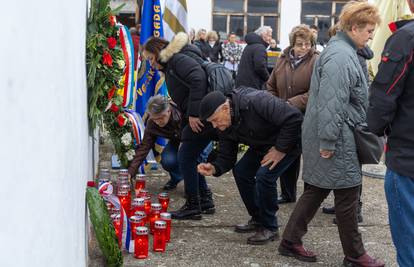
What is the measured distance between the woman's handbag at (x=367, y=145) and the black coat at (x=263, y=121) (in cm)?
49

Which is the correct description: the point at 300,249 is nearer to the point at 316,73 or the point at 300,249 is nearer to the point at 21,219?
the point at 316,73

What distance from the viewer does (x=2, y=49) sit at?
3.17 ft

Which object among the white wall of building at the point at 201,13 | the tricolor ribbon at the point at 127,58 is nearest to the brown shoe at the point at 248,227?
the tricolor ribbon at the point at 127,58

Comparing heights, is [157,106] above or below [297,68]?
below

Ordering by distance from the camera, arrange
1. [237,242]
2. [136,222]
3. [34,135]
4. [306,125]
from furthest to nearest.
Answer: [237,242] < [136,222] < [306,125] < [34,135]

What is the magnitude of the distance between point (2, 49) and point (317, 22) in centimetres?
1711

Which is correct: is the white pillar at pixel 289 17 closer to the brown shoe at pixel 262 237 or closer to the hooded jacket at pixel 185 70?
the hooded jacket at pixel 185 70

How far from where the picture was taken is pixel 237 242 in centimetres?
455

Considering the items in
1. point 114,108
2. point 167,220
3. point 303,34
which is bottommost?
point 167,220

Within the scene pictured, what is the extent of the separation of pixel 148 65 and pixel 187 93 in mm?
1871

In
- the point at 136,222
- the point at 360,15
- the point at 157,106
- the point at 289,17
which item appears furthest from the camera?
the point at 289,17

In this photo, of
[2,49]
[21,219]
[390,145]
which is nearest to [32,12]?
[2,49]

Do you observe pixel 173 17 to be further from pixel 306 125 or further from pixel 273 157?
pixel 306 125

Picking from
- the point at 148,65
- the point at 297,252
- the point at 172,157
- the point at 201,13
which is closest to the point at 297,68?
the point at 172,157
